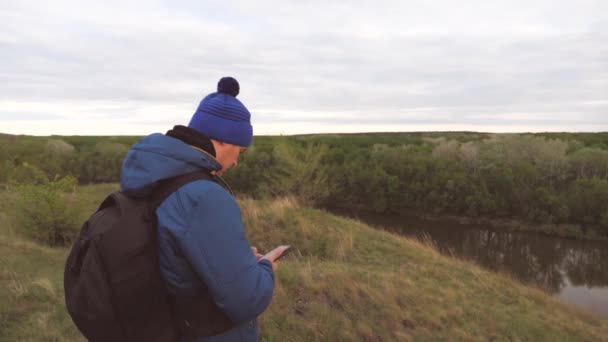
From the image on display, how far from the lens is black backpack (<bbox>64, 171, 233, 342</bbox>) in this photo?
152 centimetres

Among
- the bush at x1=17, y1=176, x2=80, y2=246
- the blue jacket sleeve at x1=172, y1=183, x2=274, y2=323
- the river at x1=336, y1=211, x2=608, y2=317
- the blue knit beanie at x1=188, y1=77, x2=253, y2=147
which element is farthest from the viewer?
the river at x1=336, y1=211, x2=608, y2=317

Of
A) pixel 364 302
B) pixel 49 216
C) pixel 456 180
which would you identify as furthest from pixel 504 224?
pixel 49 216

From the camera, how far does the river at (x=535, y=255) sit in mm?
17719

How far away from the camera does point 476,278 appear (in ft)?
29.0

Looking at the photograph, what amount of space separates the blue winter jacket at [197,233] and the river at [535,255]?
1374cm

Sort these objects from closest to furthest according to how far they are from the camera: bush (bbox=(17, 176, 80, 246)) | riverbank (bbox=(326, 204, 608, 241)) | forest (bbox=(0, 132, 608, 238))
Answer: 1. bush (bbox=(17, 176, 80, 246))
2. riverbank (bbox=(326, 204, 608, 241))
3. forest (bbox=(0, 132, 608, 238))

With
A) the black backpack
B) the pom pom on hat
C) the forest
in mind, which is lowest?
the forest

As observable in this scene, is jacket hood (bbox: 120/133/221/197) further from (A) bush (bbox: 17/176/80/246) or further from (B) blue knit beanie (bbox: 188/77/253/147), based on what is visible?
(A) bush (bbox: 17/176/80/246)

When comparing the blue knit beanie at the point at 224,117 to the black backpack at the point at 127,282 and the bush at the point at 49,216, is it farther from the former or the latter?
the bush at the point at 49,216

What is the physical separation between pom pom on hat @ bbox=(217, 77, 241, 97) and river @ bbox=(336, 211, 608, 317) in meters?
13.7

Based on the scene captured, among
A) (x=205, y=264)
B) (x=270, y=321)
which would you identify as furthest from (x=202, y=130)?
(x=270, y=321)

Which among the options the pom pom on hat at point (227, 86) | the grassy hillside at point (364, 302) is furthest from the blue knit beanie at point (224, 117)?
the grassy hillside at point (364, 302)

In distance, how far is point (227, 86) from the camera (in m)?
1.90

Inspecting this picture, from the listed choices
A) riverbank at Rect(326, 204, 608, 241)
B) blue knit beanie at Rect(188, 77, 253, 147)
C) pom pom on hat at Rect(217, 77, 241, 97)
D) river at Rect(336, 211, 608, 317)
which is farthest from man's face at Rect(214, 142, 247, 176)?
riverbank at Rect(326, 204, 608, 241)
